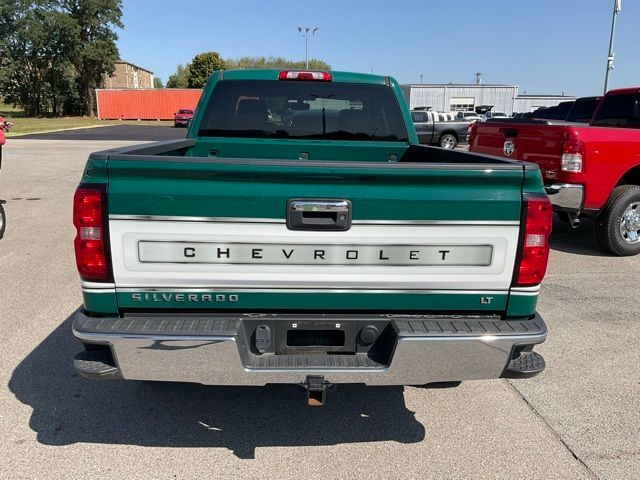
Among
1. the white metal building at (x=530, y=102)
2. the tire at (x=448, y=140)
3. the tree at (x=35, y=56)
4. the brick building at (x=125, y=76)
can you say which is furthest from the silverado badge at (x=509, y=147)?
the brick building at (x=125, y=76)

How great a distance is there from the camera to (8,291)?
520cm

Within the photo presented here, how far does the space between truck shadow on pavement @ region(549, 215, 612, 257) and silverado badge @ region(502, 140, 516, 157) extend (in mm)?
1565

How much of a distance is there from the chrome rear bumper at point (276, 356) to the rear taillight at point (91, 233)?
0.82 feet

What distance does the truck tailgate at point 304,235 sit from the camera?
2.36 m

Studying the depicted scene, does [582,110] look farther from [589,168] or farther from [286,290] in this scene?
[286,290]

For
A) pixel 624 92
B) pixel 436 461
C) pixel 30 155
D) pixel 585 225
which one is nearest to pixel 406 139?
pixel 436 461

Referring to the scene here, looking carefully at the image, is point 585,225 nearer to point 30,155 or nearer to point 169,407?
point 169,407

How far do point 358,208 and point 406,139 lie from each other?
221 centimetres

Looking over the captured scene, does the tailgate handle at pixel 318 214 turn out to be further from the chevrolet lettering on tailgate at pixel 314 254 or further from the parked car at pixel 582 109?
the parked car at pixel 582 109

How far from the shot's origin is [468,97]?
195ft

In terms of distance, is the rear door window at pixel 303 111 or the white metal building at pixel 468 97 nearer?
the rear door window at pixel 303 111

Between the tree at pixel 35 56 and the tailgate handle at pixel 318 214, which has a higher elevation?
the tree at pixel 35 56

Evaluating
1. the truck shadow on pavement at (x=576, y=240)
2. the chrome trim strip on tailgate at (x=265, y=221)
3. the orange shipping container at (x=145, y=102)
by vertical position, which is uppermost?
the orange shipping container at (x=145, y=102)

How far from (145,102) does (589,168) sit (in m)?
51.6
